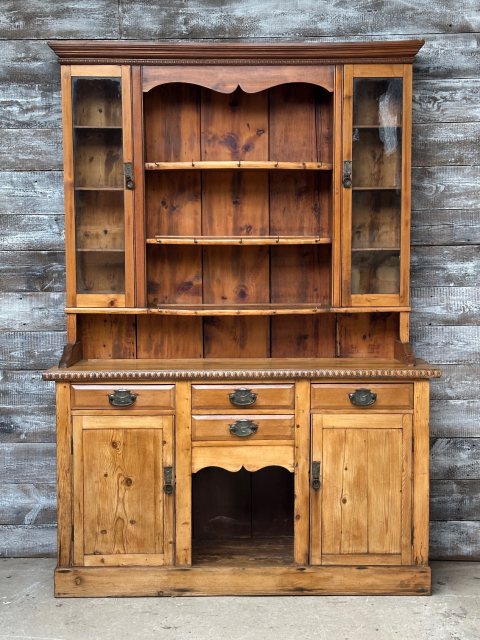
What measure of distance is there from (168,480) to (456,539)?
1.39 m

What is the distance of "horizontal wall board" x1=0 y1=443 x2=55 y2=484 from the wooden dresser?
0.51 metres

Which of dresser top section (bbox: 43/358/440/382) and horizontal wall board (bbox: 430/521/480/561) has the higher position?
dresser top section (bbox: 43/358/440/382)

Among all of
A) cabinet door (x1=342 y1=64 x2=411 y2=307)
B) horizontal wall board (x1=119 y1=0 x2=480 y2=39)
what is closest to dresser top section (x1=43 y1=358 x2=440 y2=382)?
cabinet door (x1=342 y1=64 x2=411 y2=307)

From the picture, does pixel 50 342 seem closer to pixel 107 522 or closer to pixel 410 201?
pixel 107 522

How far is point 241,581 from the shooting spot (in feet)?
9.17

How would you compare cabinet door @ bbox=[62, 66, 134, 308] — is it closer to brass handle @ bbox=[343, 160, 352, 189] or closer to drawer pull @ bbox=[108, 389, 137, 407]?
drawer pull @ bbox=[108, 389, 137, 407]

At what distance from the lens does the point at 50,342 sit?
10.7 ft

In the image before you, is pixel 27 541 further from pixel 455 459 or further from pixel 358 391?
pixel 455 459

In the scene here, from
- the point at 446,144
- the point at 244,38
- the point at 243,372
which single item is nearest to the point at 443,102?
the point at 446,144

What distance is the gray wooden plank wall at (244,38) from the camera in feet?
10.3

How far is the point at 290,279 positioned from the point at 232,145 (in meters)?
0.62

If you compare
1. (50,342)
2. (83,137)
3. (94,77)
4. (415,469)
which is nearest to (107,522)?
(50,342)

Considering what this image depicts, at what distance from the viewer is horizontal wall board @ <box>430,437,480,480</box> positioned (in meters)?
3.26

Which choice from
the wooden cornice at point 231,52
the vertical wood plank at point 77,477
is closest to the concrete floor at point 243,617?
the vertical wood plank at point 77,477
